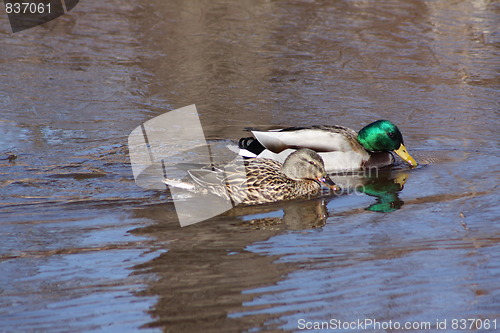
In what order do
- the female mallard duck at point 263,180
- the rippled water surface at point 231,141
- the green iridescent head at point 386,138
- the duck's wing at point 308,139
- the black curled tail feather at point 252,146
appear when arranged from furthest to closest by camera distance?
the black curled tail feather at point 252,146 → the green iridescent head at point 386,138 → the duck's wing at point 308,139 → the female mallard duck at point 263,180 → the rippled water surface at point 231,141

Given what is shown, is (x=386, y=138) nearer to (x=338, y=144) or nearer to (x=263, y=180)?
(x=338, y=144)

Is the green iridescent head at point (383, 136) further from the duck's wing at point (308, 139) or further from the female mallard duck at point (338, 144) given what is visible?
the duck's wing at point (308, 139)

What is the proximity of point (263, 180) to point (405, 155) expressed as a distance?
5.56ft

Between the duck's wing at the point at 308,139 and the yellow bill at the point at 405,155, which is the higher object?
the duck's wing at the point at 308,139

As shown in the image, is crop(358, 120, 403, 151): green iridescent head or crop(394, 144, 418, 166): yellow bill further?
crop(358, 120, 403, 151): green iridescent head

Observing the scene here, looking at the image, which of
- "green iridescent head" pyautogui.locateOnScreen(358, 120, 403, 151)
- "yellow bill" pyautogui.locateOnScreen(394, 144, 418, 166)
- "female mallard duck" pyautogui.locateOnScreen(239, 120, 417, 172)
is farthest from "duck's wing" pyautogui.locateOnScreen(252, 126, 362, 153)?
"yellow bill" pyautogui.locateOnScreen(394, 144, 418, 166)

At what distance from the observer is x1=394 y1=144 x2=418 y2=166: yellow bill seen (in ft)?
22.8

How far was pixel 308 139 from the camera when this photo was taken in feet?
22.6

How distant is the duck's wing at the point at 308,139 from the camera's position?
22.6 feet

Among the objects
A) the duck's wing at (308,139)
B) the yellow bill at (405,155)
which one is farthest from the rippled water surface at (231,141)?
the duck's wing at (308,139)

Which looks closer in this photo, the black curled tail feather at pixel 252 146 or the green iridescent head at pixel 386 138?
the green iridescent head at pixel 386 138

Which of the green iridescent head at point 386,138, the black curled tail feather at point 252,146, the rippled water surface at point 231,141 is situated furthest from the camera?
the black curled tail feather at point 252,146

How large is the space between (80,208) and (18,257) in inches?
39.2

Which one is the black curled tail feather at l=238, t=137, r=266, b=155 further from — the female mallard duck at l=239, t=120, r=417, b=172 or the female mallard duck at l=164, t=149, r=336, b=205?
the female mallard duck at l=164, t=149, r=336, b=205
